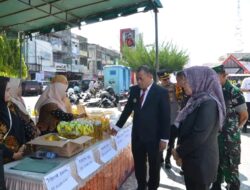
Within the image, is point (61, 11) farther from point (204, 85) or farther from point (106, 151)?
point (204, 85)

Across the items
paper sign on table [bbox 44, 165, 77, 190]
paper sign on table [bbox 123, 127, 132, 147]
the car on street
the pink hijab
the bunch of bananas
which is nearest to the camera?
paper sign on table [bbox 44, 165, 77, 190]

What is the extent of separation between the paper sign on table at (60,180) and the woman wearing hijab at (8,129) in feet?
1.59

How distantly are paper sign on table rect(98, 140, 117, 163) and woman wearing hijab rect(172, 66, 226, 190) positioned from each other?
1.04 meters

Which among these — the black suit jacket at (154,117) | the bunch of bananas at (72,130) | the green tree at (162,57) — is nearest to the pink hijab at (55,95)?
the bunch of bananas at (72,130)

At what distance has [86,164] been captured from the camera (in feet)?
9.54

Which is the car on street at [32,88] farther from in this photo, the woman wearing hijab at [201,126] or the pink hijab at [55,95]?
the woman wearing hijab at [201,126]

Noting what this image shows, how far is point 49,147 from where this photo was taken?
277 centimetres

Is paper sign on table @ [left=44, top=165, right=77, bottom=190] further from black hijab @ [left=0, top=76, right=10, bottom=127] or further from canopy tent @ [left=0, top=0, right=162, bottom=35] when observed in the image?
canopy tent @ [left=0, top=0, right=162, bottom=35]

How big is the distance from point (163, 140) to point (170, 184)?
1223mm

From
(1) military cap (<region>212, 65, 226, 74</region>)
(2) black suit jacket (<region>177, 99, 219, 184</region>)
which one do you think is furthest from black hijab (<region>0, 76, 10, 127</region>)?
(1) military cap (<region>212, 65, 226, 74</region>)

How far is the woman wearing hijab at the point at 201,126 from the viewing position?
238 centimetres

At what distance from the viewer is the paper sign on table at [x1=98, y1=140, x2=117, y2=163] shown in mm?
3325

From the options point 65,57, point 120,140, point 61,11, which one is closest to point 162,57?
point 65,57

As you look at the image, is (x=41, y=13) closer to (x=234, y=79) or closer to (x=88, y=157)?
(x=88, y=157)
